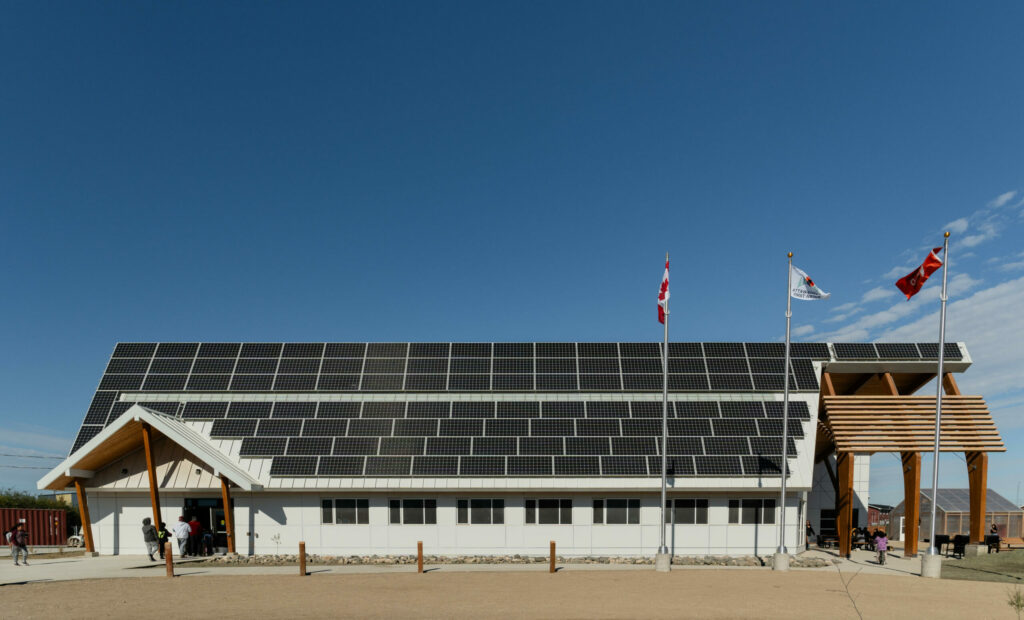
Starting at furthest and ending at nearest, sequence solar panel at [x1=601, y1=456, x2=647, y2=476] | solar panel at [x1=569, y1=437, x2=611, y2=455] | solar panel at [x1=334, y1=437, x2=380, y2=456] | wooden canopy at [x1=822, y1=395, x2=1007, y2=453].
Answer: solar panel at [x1=334, y1=437, x2=380, y2=456] < solar panel at [x1=569, y1=437, x2=611, y2=455] < wooden canopy at [x1=822, y1=395, x2=1007, y2=453] < solar panel at [x1=601, y1=456, x2=647, y2=476]

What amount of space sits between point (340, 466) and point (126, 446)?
8893 millimetres

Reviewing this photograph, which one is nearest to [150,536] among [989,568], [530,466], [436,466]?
[436,466]

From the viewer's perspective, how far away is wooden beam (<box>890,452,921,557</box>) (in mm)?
26156

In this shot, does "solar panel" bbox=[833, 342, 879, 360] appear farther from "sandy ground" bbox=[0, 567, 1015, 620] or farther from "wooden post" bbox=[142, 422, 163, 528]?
"wooden post" bbox=[142, 422, 163, 528]

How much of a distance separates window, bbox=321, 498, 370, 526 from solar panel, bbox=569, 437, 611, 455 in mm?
8098

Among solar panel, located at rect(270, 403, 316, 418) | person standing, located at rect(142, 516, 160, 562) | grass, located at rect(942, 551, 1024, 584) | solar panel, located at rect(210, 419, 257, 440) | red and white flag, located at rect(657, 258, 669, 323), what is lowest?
grass, located at rect(942, 551, 1024, 584)

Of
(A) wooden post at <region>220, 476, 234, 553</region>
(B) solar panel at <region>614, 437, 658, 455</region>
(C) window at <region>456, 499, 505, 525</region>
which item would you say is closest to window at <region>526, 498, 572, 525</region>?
(C) window at <region>456, 499, 505, 525</region>

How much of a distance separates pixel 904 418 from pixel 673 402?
9.51 meters

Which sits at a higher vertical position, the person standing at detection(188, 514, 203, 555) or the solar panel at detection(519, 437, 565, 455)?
the solar panel at detection(519, 437, 565, 455)

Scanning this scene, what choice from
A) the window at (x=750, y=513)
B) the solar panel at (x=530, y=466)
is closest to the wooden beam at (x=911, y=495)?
the window at (x=750, y=513)

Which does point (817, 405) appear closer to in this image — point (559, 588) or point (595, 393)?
point (595, 393)

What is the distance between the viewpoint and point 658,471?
84.2ft

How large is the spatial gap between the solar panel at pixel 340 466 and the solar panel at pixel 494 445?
15.8 feet

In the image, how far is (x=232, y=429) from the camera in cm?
2784
